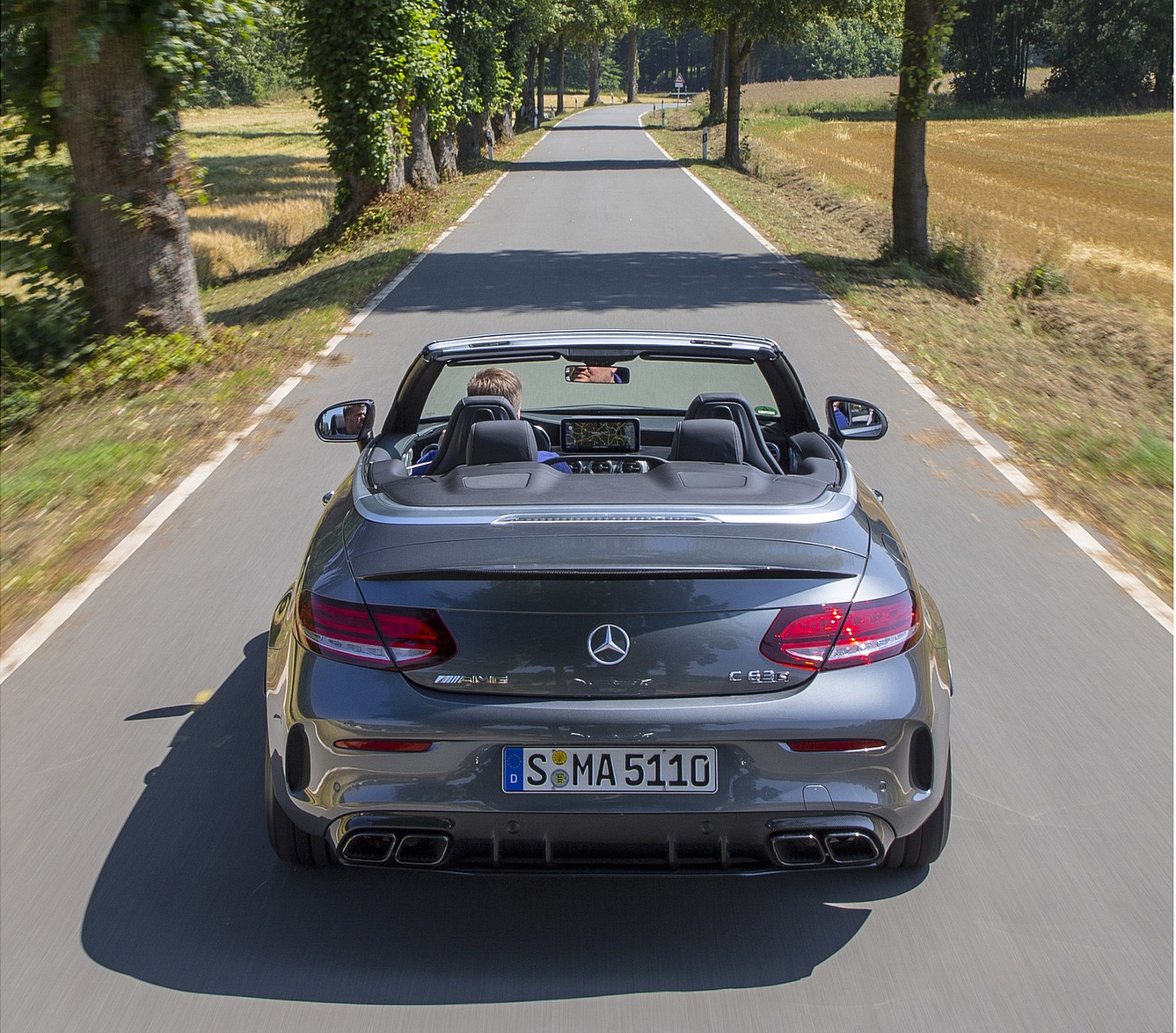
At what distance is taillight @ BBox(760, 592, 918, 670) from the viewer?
3098 millimetres

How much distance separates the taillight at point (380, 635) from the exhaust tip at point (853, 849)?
1.02 m

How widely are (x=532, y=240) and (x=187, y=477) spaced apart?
13.5 m

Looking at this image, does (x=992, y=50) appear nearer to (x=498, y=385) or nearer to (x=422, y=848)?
(x=498, y=385)

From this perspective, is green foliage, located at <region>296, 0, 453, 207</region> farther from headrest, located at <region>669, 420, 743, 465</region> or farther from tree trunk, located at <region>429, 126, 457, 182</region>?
headrest, located at <region>669, 420, 743, 465</region>

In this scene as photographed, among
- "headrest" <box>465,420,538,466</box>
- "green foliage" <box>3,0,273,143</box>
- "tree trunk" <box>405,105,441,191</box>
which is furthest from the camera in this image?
"tree trunk" <box>405,105,441,191</box>

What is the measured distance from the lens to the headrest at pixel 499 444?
3.83m

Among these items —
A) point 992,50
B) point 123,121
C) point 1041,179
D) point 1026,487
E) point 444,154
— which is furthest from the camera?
point 992,50

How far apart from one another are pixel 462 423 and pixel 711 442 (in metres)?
0.77

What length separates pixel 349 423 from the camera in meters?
4.89

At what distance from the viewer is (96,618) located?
19.1ft

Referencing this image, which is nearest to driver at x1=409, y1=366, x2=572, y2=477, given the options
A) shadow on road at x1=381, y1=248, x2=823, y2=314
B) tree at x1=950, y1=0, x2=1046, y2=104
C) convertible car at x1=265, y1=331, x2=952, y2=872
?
convertible car at x1=265, y1=331, x2=952, y2=872

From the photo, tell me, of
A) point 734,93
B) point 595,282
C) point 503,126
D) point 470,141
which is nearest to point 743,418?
point 595,282

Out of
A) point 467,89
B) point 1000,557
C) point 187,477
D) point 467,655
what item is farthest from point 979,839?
point 467,89

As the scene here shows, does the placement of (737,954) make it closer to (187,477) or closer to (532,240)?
(187,477)
